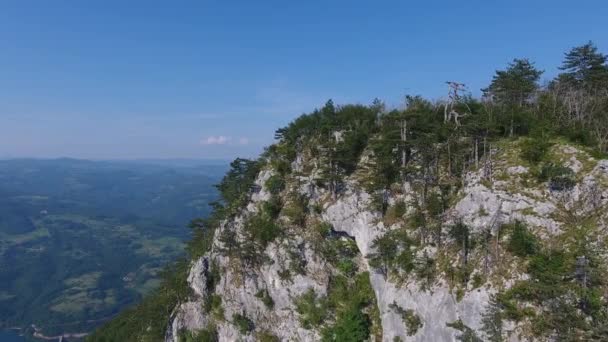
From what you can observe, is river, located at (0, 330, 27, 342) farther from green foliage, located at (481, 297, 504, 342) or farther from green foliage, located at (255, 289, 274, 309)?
green foliage, located at (481, 297, 504, 342)

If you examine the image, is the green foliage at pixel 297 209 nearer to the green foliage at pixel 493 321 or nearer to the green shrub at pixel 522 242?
the green foliage at pixel 493 321

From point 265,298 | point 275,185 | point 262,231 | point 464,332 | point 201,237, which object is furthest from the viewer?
point 201,237

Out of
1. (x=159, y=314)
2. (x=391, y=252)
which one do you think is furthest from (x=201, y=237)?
(x=391, y=252)

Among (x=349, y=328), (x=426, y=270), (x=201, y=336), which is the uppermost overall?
(x=426, y=270)

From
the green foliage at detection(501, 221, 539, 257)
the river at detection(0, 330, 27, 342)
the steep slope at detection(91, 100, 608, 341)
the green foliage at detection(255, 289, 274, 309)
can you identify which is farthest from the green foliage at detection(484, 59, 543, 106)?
the river at detection(0, 330, 27, 342)

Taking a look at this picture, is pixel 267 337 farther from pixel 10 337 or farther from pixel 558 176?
pixel 10 337

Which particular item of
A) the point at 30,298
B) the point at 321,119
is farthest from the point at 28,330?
the point at 321,119

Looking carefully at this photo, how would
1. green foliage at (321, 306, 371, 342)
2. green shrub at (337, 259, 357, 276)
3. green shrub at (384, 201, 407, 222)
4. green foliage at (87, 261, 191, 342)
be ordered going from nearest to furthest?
1. green foliage at (321, 306, 371, 342)
2. green shrub at (384, 201, 407, 222)
3. green shrub at (337, 259, 357, 276)
4. green foliage at (87, 261, 191, 342)
